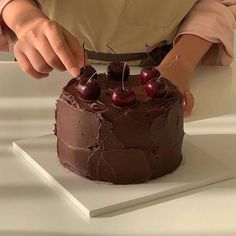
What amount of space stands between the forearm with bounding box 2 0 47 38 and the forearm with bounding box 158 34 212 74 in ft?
0.71

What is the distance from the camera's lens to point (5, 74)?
44.0 inches

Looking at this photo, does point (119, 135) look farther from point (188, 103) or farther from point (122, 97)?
Result: point (188, 103)

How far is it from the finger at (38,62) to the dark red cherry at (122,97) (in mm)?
175

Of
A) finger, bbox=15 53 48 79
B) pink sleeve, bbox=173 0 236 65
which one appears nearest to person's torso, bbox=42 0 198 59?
pink sleeve, bbox=173 0 236 65

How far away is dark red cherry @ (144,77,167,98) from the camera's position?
755 mm

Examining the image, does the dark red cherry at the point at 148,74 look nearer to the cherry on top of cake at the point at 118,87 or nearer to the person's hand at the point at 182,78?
the cherry on top of cake at the point at 118,87

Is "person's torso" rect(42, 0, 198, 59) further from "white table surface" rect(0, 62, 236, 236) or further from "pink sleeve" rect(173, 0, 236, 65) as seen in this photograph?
"white table surface" rect(0, 62, 236, 236)

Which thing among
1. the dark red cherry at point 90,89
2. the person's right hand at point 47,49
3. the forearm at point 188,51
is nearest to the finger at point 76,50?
the person's right hand at point 47,49

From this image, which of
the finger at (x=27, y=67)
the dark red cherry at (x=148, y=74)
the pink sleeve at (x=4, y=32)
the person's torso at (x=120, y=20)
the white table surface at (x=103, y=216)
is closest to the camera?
the white table surface at (x=103, y=216)

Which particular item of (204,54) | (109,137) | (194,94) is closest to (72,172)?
(109,137)

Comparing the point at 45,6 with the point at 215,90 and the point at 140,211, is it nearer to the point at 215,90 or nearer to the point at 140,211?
the point at 215,90

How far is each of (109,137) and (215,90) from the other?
0.39 meters

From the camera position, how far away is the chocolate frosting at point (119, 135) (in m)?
0.74

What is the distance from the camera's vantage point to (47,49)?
2.85 ft
